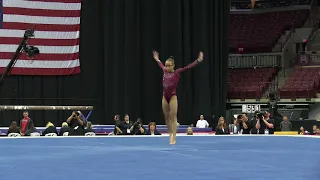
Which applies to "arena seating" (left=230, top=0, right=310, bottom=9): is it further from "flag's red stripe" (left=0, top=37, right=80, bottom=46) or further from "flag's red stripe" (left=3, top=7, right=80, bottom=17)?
"flag's red stripe" (left=0, top=37, right=80, bottom=46)

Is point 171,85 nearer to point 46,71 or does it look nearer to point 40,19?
point 46,71

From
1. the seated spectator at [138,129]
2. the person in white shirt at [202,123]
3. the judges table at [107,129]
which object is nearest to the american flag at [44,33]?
the judges table at [107,129]

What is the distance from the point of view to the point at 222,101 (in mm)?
15531

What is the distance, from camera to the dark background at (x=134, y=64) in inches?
588

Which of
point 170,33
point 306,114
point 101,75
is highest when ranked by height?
point 170,33

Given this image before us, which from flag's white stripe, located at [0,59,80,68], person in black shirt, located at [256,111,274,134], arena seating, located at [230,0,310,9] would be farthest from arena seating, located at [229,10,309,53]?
person in black shirt, located at [256,111,274,134]

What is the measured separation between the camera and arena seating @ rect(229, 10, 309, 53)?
947 inches

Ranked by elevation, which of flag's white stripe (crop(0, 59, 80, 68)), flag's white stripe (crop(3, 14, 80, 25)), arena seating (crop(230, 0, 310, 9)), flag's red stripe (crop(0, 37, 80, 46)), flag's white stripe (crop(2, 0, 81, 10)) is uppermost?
arena seating (crop(230, 0, 310, 9))

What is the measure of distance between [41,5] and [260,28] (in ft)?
43.6

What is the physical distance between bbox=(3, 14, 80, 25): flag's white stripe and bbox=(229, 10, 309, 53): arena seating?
11.1m

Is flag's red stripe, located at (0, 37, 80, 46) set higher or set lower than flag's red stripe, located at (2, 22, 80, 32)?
lower
